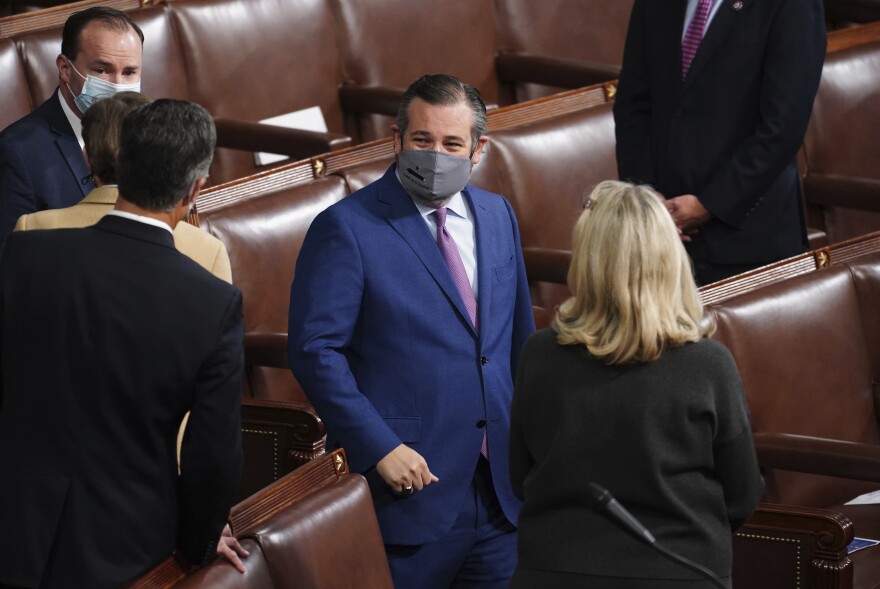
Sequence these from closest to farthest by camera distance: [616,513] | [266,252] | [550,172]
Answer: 1. [616,513]
2. [266,252]
3. [550,172]

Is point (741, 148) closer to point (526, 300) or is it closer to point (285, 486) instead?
point (526, 300)

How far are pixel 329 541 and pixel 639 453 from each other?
32 cm

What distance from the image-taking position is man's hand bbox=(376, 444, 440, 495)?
1.34m

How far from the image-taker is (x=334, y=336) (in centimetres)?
137

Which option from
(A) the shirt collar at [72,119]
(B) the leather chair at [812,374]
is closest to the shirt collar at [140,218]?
(A) the shirt collar at [72,119]

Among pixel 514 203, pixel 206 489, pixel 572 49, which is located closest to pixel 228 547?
pixel 206 489

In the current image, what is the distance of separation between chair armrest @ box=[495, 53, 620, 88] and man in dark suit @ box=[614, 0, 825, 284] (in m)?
0.64

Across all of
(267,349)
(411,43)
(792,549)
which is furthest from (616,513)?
(411,43)

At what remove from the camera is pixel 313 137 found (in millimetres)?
2283

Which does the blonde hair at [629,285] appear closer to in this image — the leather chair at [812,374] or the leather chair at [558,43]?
the leather chair at [812,374]

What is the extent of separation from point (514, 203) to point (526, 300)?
2.56 ft

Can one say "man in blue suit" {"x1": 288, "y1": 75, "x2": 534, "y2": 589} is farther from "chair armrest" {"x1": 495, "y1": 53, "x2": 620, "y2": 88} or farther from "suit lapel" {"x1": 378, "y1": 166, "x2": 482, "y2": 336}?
"chair armrest" {"x1": 495, "y1": 53, "x2": 620, "y2": 88}

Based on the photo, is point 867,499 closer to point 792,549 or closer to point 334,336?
point 792,549

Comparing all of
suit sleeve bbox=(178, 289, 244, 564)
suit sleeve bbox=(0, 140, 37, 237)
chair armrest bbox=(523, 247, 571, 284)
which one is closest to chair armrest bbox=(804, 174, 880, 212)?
chair armrest bbox=(523, 247, 571, 284)
